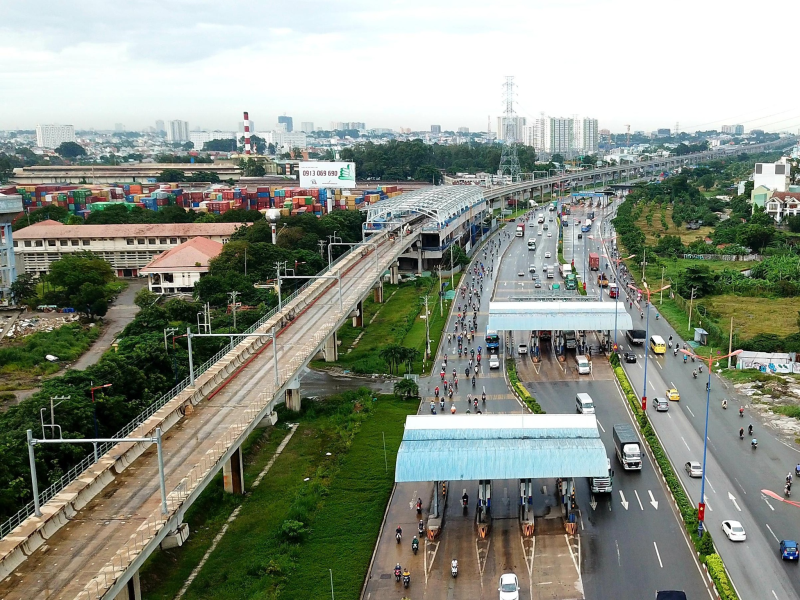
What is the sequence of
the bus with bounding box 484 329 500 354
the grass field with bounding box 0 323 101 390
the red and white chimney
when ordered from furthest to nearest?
the red and white chimney < the bus with bounding box 484 329 500 354 < the grass field with bounding box 0 323 101 390

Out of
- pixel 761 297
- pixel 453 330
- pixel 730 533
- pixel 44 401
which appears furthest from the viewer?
pixel 761 297

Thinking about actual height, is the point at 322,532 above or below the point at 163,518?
below

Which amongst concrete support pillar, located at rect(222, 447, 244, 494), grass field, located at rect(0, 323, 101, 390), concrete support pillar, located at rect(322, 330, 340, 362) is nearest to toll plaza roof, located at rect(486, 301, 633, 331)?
concrete support pillar, located at rect(322, 330, 340, 362)

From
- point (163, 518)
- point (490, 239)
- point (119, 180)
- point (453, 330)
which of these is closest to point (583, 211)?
point (490, 239)

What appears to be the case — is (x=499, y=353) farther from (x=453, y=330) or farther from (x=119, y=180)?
(x=119, y=180)

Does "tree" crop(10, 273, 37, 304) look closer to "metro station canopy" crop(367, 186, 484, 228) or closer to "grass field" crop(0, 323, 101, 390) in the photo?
"grass field" crop(0, 323, 101, 390)

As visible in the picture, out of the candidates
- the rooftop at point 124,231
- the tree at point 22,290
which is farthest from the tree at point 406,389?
the rooftop at point 124,231

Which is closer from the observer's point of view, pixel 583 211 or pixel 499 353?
pixel 499 353
